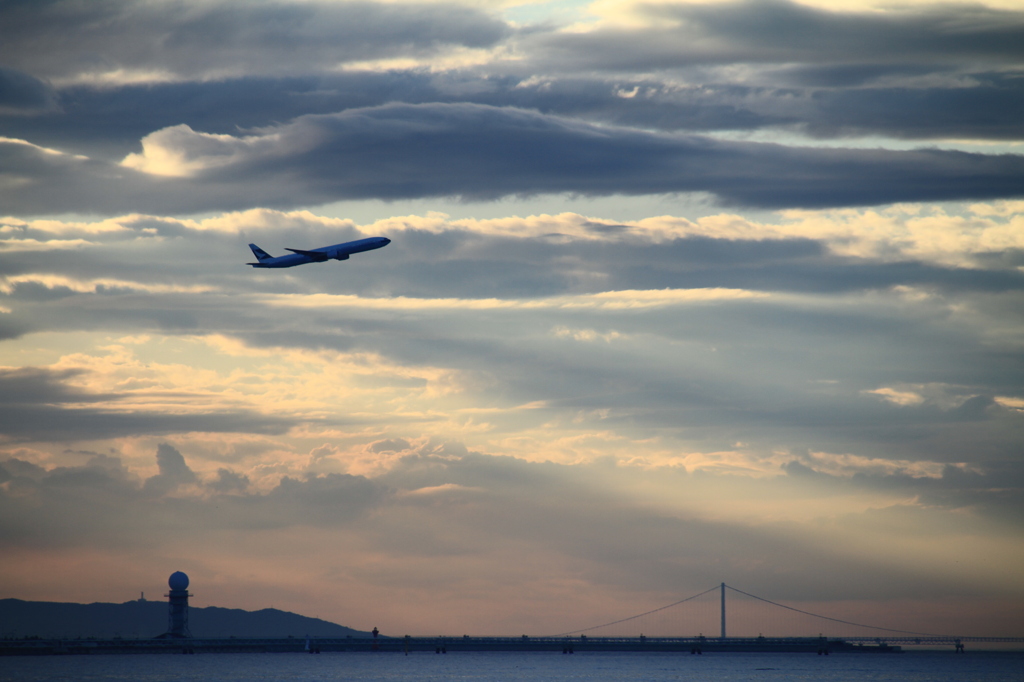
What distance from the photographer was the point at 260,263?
19088cm

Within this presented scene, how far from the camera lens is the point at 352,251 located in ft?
606

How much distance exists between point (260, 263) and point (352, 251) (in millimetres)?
18277
